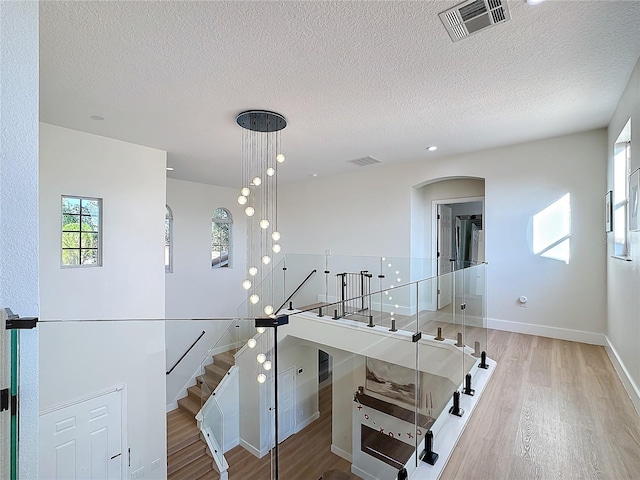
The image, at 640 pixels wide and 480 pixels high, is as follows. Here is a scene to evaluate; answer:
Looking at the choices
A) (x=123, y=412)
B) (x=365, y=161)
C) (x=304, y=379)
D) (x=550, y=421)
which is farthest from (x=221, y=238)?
(x=550, y=421)

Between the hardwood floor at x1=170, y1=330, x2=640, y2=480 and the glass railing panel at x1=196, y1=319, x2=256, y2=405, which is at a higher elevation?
the hardwood floor at x1=170, y1=330, x2=640, y2=480

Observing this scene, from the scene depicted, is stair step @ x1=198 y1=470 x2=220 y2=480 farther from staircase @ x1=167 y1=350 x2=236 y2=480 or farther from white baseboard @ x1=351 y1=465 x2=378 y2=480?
white baseboard @ x1=351 y1=465 x2=378 y2=480

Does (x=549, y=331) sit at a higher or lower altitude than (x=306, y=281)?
lower

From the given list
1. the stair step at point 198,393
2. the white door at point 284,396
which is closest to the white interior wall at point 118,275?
the white door at point 284,396

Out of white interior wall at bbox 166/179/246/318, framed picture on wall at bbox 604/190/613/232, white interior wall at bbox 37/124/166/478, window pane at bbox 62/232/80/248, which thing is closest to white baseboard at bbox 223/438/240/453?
white interior wall at bbox 37/124/166/478

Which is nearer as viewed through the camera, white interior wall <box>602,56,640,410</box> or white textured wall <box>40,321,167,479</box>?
white textured wall <box>40,321,167,479</box>

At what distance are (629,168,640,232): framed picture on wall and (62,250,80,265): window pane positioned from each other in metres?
6.21

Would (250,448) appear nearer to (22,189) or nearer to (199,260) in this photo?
(199,260)

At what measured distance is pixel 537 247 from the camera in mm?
4602

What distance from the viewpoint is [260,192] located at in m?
8.02

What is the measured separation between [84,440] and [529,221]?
6.34 meters

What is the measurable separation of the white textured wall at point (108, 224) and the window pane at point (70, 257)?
9.0 inches

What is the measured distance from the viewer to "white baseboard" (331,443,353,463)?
6348 mm

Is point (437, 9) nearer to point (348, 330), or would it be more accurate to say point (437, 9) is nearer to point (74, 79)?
point (74, 79)
